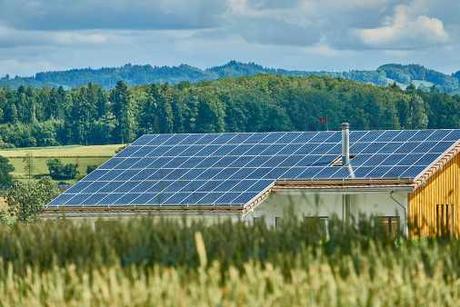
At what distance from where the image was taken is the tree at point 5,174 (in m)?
172

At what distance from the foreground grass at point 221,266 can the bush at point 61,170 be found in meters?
169

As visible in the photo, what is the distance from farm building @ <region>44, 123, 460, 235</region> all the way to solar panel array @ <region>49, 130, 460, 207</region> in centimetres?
4

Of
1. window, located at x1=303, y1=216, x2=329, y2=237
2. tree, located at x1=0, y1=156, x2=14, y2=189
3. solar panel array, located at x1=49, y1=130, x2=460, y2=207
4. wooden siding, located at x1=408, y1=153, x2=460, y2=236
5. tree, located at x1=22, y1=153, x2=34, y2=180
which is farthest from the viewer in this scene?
tree, located at x1=22, y1=153, x2=34, y2=180

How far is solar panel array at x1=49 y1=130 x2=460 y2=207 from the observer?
2067 inches

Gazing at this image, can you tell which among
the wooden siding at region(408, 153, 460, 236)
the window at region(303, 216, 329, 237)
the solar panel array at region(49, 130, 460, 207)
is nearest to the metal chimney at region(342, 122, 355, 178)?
the solar panel array at region(49, 130, 460, 207)

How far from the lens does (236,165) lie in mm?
55344

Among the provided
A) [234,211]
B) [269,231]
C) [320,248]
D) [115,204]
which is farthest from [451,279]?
[115,204]

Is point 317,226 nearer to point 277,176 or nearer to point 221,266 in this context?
point 221,266

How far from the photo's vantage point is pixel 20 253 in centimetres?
1398

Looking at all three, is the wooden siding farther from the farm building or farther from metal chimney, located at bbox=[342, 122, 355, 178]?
metal chimney, located at bbox=[342, 122, 355, 178]

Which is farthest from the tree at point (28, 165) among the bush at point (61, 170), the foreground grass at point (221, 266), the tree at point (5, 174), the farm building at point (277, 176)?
the foreground grass at point (221, 266)

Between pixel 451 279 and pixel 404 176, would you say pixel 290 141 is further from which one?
pixel 451 279

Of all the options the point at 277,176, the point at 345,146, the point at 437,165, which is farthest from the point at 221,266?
the point at 345,146

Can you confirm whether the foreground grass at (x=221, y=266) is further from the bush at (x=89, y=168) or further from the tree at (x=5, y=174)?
the tree at (x=5, y=174)
